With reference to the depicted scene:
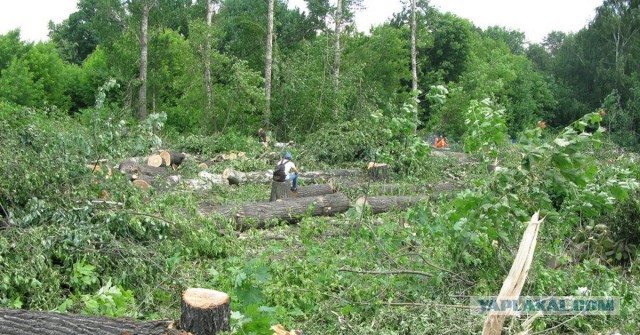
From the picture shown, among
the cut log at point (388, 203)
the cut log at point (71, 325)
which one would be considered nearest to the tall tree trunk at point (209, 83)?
the cut log at point (388, 203)

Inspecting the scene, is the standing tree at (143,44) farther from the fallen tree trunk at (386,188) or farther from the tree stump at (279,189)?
the tree stump at (279,189)

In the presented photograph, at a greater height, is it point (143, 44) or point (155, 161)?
point (143, 44)

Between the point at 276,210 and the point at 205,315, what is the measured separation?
554 centimetres

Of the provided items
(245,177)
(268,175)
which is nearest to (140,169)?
(245,177)

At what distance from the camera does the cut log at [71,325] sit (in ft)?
12.9

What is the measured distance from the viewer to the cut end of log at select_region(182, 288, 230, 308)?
3953 mm

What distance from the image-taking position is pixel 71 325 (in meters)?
4.05

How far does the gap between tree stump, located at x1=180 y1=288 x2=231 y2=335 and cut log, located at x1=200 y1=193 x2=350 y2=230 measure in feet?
14.2

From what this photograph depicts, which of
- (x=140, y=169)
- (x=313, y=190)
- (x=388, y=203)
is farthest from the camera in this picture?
(x=140, y=169)

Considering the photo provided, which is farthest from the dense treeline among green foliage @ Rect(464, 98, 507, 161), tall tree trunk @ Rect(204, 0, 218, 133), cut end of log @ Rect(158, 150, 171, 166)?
green foliage @ Rect(464, 98, 507, 161)

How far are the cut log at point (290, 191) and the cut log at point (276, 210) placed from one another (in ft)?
3.28

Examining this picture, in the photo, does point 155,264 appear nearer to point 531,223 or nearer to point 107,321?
point 107,321

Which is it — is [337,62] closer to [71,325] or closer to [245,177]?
[245,177]

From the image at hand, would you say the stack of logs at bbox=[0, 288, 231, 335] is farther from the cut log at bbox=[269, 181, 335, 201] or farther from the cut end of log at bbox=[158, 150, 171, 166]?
the cut end of log at bbox=[158, 150, 171, 166]
